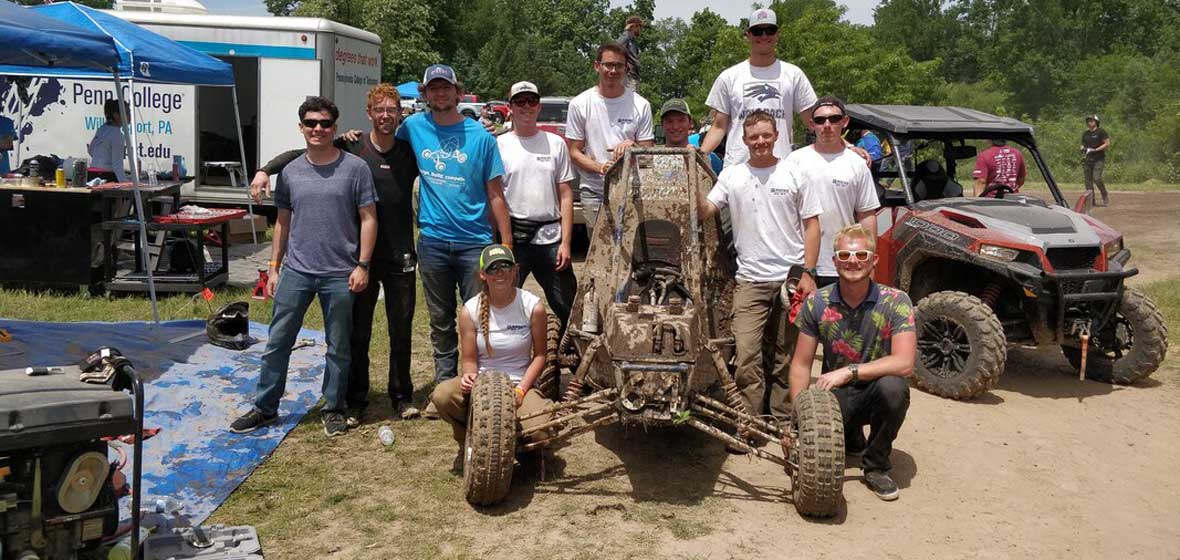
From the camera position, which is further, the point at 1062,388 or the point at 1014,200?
the point at 1014,200

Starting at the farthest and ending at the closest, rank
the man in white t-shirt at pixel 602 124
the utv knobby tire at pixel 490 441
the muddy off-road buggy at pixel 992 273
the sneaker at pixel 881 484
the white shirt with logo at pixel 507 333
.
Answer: the muddy off-road buggy at pixel 992 273 → the man in white t-shirt at pixel 602 124 → the white shirt with logo at pixel 507 333 → the sneaker at pixel 881 484 → the utv knobby tire at pixel 490 441

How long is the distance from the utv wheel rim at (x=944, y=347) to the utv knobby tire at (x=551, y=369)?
281 centimetres

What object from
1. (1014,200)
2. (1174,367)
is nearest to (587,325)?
(1014,200)

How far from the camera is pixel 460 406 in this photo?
5.15 m

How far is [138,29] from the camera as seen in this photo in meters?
9.41

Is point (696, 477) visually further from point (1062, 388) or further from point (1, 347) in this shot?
point (1, 347)

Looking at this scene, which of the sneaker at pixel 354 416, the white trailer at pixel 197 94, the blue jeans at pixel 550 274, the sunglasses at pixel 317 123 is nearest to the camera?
the sunglasses at pixel 317 123

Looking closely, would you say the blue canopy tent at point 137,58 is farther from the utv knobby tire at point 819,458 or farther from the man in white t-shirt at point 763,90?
the utv knobby tire at point 819,458

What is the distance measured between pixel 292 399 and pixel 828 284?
3475 mm

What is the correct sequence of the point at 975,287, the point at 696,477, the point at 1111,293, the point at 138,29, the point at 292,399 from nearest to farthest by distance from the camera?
the point at 696,477 → the point at 292,399 → the point at 1111,293 → the point at 975,287 → the point at 138,29

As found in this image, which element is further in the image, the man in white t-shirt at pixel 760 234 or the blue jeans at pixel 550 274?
the blue jeans at pixel 550 274

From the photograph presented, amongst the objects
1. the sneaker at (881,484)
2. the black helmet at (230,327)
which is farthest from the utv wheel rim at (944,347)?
the black helmet at (230,327)

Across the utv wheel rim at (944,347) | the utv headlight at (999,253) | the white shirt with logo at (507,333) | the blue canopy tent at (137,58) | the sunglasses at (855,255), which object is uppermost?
the blue canopy tent at (137,58)

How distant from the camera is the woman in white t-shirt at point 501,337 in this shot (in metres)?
5.19
